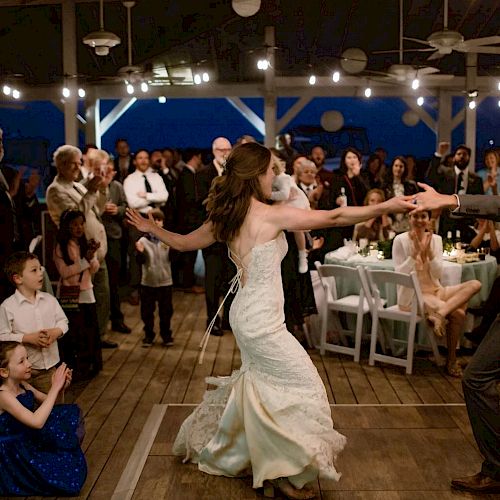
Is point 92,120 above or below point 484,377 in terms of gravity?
above

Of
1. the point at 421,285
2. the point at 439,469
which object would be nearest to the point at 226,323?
the point at 421,285

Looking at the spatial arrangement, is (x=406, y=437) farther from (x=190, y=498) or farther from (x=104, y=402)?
(x=104, y=402)

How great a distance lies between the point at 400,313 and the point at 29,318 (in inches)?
108

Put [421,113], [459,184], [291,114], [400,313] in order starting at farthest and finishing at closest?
[421,113] → [291,114] → [459,184] → [400,313]

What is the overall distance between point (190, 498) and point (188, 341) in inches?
134

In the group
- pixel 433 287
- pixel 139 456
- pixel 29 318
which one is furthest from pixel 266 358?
pixel 433 287

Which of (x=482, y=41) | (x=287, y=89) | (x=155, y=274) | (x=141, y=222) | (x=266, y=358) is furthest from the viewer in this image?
(x=287, y=89)

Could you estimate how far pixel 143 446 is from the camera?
174 inches

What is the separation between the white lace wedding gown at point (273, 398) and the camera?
3.62 m

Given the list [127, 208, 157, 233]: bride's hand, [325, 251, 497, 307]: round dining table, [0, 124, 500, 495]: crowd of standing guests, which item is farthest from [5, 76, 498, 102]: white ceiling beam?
[127, 208, 157, 233]: bride's hand

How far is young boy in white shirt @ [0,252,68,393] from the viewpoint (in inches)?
175

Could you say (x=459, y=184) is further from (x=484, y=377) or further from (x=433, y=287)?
(x=484, y=377)

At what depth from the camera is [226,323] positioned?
7.63m

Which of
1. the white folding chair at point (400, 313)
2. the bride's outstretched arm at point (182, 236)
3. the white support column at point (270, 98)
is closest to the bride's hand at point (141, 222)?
the bride's outstretched arm at point (182, 236)
